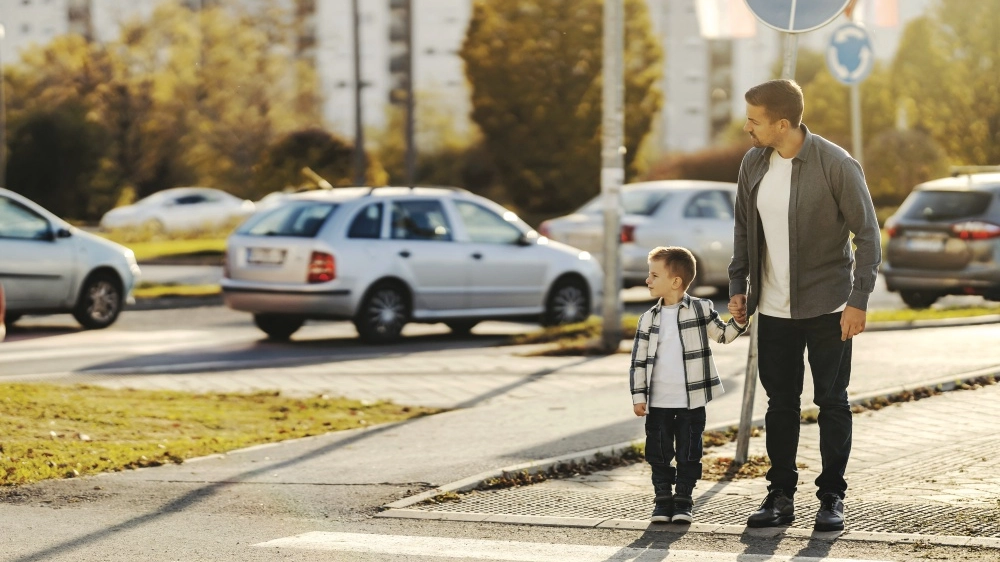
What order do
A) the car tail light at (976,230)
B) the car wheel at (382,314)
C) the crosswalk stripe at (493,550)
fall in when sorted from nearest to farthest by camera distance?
the crosswalk stripe at (493,550), the car wheel at (382,314), the car tail light at (976,230)

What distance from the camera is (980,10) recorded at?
56.6 metres

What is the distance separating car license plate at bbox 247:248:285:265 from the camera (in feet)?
49.7

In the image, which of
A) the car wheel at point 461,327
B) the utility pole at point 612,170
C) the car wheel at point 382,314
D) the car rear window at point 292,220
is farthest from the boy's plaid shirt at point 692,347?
the car wheel at point 461,327

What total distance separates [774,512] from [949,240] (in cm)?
1233

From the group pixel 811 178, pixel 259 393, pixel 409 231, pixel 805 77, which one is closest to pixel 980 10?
pixel 805 77

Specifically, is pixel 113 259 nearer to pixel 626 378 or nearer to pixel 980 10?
pixel 626 378

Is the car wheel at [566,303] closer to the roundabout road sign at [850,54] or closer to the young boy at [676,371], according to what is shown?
the roundabout road sign at [850,54]

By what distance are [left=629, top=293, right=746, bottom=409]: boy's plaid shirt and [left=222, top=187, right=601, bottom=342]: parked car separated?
8.89 metres

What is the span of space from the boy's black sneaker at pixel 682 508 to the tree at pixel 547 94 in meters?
42.1

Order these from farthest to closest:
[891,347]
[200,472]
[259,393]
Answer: [891,347], [259,393], [200,472]

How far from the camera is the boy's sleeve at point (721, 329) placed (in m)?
6.24

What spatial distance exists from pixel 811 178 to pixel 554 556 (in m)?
1.75

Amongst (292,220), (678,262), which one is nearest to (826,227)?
(678,262)

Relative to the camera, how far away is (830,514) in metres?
6.03
